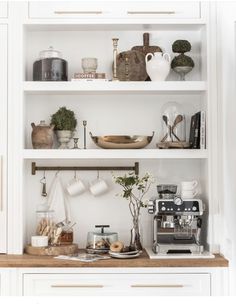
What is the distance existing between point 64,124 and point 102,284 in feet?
3.52

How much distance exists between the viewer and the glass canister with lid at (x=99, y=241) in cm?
354

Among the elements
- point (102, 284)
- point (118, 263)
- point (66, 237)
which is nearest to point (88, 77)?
point (66, 237)

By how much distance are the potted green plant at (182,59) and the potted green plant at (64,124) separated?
76 centimetres

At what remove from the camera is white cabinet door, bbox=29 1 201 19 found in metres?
3.63

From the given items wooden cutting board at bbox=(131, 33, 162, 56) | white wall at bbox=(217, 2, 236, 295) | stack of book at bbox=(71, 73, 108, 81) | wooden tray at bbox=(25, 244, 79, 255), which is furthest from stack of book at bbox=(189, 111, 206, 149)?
wooden tray at bbox=(25, 244, 79, 255)

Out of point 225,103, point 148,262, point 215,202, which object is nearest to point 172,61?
point 225,103

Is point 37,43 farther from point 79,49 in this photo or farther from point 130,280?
point 130,280

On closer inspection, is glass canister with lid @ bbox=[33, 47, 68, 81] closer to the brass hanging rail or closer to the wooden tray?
the brass hanging rail

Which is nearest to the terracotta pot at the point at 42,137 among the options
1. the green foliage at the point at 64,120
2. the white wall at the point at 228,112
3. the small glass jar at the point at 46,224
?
the green foliage at the point at 64,120

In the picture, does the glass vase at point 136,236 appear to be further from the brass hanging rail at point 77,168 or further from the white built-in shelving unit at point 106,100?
the brass hanging rail at point 77,168

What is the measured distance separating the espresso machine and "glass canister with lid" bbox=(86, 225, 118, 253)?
0.28m

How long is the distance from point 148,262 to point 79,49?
154 centimetres

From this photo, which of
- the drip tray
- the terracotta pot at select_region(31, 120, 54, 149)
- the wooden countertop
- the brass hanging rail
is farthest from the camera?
the brass hanging rail

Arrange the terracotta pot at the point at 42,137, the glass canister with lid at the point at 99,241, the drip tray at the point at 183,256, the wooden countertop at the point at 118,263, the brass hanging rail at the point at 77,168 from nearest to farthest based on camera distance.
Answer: the wooden countertop at the point at 118,263 → the drip tray at the point at 183,256 → the glass canister with lid at the point at 99,241 → the terracotta pot at the point at 42,137 → the brass hanging rail at the point at 77,168
